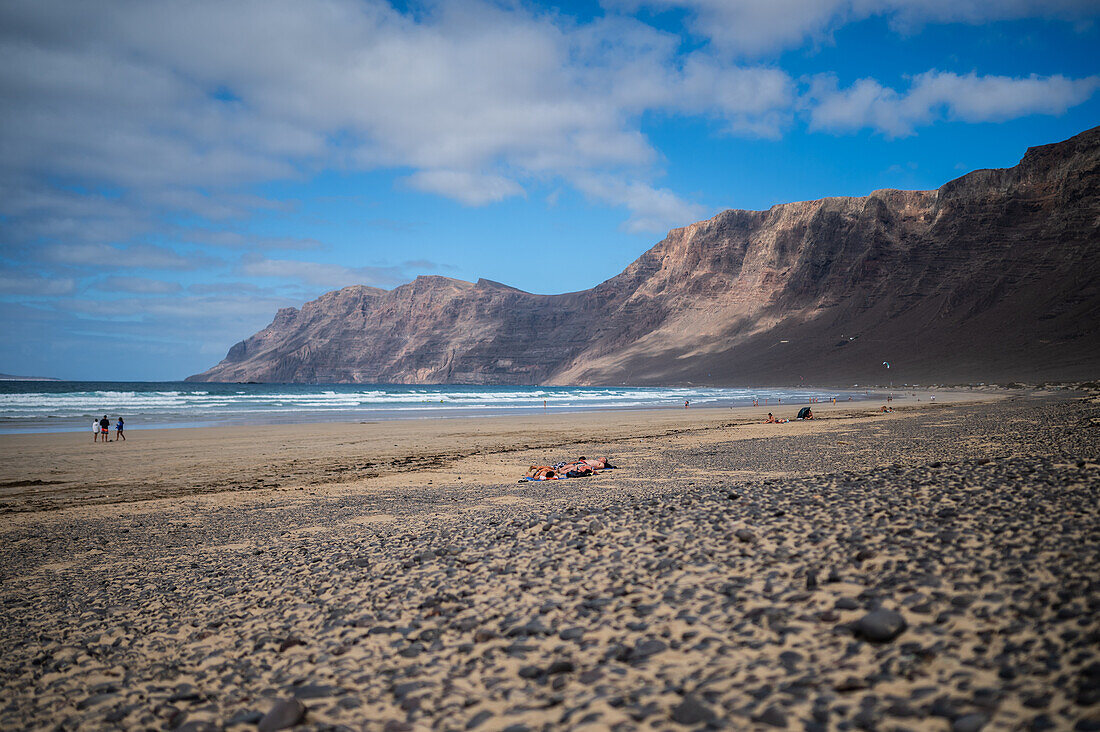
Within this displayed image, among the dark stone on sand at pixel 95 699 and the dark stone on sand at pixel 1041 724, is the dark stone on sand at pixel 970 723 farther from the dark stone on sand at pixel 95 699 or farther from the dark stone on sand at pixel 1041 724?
the dark stone on sand at pixel 95 699

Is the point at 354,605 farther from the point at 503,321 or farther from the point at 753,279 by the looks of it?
the point at 503,321

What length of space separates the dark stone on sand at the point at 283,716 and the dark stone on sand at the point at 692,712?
2.09m

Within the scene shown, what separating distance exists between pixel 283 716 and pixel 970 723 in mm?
3437

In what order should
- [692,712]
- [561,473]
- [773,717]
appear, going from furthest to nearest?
[561,473]
[692,712]
[773,717]

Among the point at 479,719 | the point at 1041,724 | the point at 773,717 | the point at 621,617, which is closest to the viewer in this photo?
the point at 1041,724

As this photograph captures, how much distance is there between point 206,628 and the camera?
4742mm

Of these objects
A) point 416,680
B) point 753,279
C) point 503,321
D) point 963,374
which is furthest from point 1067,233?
point 503,321

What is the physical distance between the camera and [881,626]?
3377mm

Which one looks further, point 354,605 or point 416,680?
Result: point 354,605

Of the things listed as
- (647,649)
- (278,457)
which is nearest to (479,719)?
(647,649)

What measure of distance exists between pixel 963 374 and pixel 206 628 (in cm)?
9795

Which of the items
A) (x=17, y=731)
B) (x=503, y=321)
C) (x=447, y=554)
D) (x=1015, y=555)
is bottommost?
(x=17, y=731)

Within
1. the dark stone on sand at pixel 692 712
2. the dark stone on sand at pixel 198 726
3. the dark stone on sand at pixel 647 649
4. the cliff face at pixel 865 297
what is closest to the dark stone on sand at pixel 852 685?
the dark stone on sand at pixel 692 712

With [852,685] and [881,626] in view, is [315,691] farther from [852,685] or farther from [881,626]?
[881,626]
